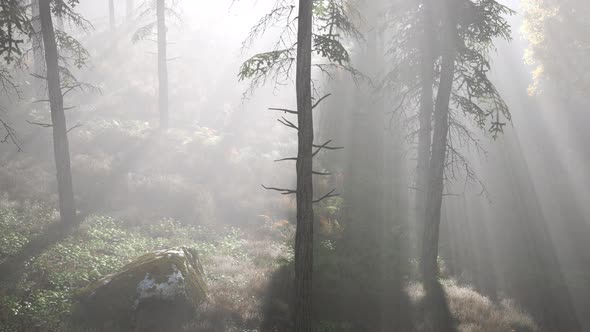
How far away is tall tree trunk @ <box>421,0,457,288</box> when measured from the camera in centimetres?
1079

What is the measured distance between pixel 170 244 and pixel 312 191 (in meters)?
6.35

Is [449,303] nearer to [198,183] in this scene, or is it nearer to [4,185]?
[198,183]

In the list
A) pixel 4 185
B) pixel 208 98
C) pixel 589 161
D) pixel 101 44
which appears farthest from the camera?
pixel 101 44

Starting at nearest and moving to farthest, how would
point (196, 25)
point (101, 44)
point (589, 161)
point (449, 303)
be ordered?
point (449, 303) → point (589, 161) → point (101, 44) → point (196, 25)

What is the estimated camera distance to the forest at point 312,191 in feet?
26.3

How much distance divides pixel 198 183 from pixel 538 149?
62.8ft

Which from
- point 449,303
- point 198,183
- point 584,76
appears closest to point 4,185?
point 198,183

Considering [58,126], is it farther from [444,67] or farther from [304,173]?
[444,67]

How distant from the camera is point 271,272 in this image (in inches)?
401

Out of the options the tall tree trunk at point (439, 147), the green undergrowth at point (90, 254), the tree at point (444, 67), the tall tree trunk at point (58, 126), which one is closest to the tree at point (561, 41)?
the tree at point (444, 67)

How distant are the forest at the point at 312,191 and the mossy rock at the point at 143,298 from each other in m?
0.03

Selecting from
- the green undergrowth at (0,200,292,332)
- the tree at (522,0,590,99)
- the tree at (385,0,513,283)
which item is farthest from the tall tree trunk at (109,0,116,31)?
the tree at (522,0,590,99)

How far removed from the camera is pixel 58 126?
1195 cm

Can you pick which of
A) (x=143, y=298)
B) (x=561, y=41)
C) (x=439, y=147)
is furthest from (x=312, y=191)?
(x=561, y=41)
